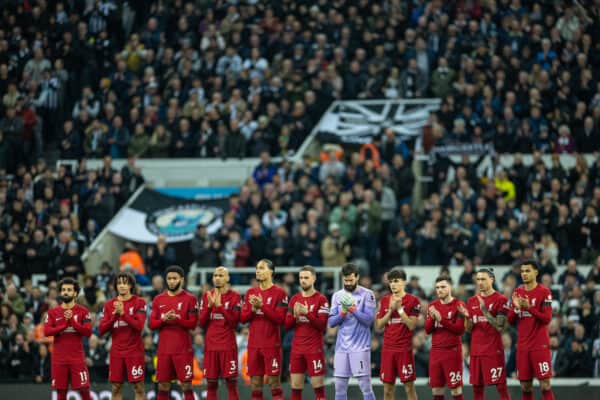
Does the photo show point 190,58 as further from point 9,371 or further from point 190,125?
point 9,371

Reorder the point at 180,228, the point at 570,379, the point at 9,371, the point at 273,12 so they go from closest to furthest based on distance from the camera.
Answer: the point at 570,379, the point at 9,371, the point at 180,228, the point at 273,12

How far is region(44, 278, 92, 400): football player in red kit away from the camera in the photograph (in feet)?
61.4

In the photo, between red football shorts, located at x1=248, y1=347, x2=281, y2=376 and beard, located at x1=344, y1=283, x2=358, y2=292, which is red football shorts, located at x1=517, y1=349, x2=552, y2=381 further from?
red football shorts, located at x1=248, y1=347, x2=281, y2=376

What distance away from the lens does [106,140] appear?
3050cm

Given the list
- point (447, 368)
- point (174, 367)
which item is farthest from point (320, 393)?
point (174, 367)

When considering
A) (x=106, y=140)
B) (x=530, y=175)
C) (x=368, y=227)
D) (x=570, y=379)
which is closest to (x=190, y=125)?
(x=106, y=140)

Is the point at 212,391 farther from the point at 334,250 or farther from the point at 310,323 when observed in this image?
the point at 334,250

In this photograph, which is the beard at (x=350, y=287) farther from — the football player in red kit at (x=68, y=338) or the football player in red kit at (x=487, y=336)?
the football player in red kit at (x=68, y=338)

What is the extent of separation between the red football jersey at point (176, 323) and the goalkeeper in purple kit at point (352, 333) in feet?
6.88

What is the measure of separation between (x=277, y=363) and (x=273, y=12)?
619 inches

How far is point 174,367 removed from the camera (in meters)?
18.7

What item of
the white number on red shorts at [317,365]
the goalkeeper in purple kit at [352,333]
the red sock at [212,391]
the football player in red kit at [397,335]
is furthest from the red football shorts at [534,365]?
the red sock at [212,391]

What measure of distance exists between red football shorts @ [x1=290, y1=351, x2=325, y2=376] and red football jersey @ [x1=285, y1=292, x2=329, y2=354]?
6 centimetres

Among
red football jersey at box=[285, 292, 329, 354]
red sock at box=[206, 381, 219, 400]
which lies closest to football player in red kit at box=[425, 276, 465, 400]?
red football jersey at box=[285, 292, 329, 354]
